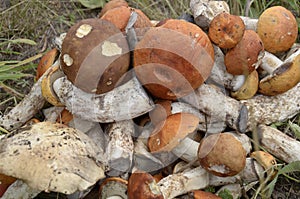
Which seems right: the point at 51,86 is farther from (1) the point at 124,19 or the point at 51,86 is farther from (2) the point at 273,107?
(2) the point at 273,107

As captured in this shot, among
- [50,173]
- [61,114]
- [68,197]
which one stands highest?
[50,173]

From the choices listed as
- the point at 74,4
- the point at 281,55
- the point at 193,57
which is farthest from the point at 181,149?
the point at 74,4

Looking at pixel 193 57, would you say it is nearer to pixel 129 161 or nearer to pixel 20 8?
pixel 129 161

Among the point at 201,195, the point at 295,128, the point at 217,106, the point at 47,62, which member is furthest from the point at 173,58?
the point at 47,62

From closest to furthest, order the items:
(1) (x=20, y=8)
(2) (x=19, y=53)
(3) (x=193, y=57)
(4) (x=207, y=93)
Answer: (3) (x=193, y=57) → (4) (x=207, y=93) → (2) (x=19, y=53) → (1) (x=20, y=8)

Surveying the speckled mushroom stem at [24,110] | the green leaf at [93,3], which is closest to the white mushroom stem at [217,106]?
the speckled mushroom stem at [24,110]

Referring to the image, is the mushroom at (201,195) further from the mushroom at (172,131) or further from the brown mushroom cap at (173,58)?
the brown mushroom cap at (173,58)

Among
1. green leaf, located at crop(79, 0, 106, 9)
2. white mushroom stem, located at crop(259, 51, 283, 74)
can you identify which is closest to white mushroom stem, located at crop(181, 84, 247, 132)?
white mushroom stem, located at crop(259, 51, 283, 74)
